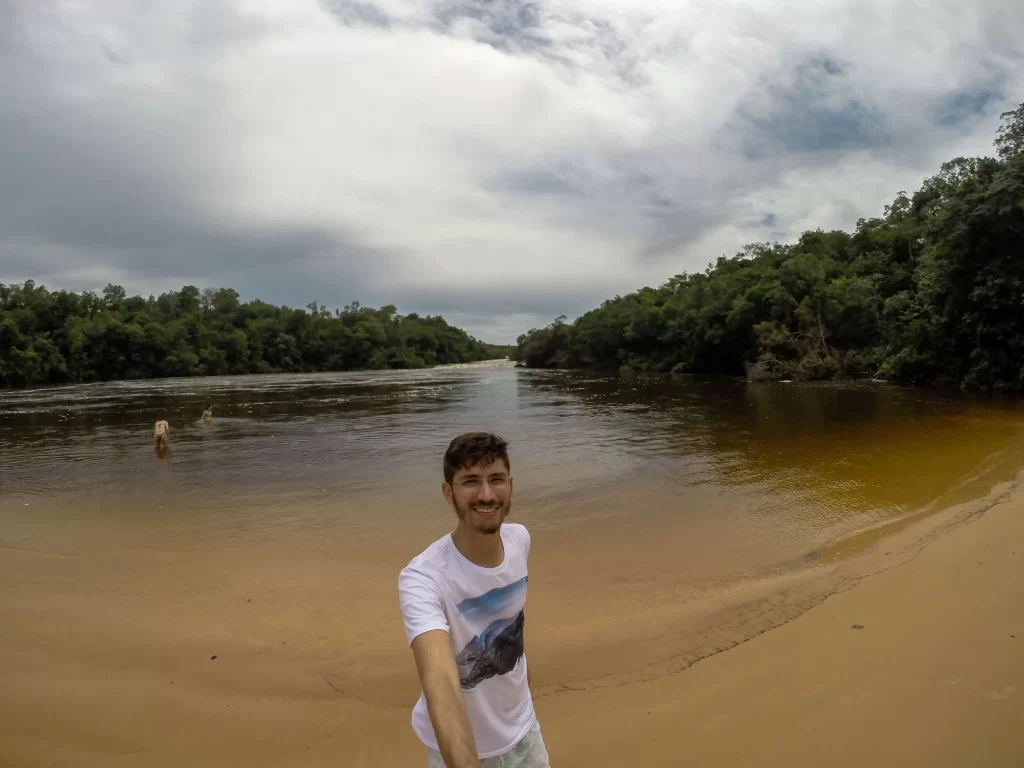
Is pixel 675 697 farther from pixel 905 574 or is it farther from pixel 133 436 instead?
pixel 133 436

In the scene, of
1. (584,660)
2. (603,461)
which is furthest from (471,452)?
(603,461)

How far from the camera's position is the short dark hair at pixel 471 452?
216cm

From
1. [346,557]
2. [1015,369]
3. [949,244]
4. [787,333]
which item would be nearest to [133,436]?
[346,557]

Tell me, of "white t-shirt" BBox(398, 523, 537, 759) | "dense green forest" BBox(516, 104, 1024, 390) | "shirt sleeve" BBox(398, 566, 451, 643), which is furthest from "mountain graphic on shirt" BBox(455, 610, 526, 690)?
"dense green forest" BBox(516, 104, 1024, 390)

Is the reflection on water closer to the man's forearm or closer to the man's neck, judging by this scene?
the man's neck

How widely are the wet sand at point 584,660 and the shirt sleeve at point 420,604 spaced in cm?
179

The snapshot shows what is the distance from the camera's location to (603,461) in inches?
526

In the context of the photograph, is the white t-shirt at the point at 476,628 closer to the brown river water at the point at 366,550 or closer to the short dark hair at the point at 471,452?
the short dark hair at the point at 471,452

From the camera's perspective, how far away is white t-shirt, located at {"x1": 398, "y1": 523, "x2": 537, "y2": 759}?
2078 mm

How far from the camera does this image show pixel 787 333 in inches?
1688

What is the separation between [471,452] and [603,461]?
11.5 meters

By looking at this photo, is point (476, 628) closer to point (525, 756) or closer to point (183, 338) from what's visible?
point (525, 756)

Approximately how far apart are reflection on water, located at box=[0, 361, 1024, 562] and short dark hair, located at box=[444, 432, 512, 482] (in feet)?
18.2

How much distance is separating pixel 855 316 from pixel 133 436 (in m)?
41.5
